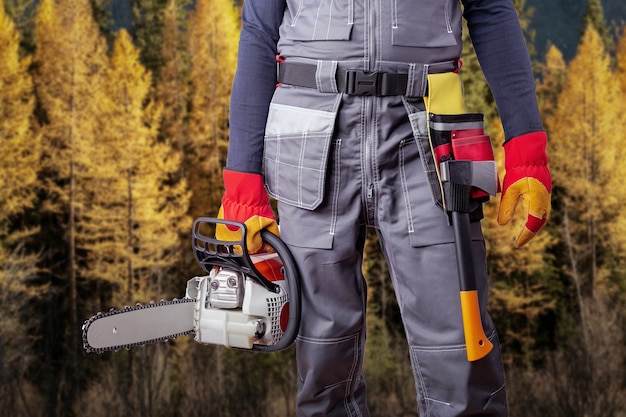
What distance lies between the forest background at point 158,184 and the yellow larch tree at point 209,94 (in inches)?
1.7

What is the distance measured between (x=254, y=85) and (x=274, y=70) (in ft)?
0.29

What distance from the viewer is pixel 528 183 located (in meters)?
2.58

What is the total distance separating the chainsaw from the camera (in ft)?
8.57

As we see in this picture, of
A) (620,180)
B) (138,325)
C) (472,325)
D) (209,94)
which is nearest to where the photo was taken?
(472,325)

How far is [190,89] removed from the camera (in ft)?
76.2

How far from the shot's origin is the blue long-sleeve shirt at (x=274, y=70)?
2.62m

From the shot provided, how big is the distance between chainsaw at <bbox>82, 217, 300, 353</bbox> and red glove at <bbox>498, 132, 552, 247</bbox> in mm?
668

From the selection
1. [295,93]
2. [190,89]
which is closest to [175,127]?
[190,89]

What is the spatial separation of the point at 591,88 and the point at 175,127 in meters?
10.2

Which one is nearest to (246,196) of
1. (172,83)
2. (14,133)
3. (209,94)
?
(14,133)

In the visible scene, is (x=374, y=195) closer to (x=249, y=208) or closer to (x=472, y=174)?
(x=472, y=174)

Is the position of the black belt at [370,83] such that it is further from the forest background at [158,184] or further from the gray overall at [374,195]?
the forest background at [158,184]

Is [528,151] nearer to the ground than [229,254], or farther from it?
farther from it

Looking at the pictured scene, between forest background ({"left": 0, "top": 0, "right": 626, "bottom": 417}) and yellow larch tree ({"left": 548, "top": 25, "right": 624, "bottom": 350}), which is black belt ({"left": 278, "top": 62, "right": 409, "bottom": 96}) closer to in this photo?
forest background ({"left": 0, "top": 0, "right": 626, "bottom": 417})
